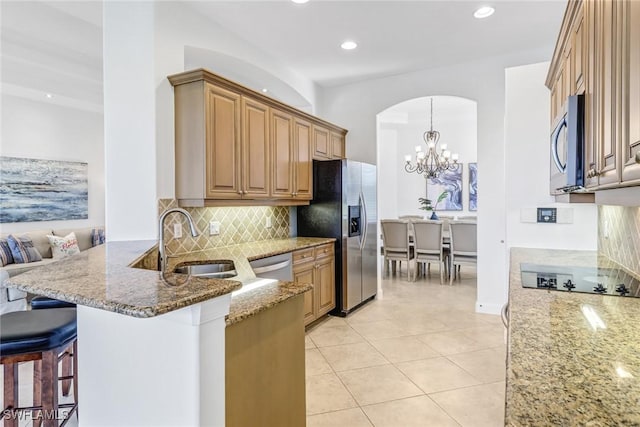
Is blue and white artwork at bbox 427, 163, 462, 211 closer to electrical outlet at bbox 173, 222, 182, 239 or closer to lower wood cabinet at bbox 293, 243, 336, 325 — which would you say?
lower wood cabinet at bbox 293, 243, 336, 325

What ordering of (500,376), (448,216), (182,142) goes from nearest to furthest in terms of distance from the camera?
(500,376) < (182,142) < (448,216)

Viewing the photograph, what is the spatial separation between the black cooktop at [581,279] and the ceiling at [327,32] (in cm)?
231

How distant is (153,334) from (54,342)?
80 cm

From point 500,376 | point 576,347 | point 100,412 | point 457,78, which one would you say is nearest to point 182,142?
point 100,412

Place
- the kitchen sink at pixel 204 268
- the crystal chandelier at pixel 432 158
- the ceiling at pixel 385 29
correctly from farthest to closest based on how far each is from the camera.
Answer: the crystal chandelier at pixel 432 158 → the ceiling at pixel 385 29 → the kitchen sink at pixel 204 268

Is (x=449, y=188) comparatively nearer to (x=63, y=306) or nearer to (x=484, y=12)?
(x=484, y=12)

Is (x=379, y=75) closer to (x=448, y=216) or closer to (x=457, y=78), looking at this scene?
(x=457, y=78)

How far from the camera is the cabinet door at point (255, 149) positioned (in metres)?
3.15

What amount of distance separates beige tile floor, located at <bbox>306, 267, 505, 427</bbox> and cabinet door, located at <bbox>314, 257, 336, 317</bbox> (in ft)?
0.59

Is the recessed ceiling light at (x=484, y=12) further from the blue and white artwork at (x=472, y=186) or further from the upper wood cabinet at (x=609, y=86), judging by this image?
the blue and white artwork at (x=472, y=186)

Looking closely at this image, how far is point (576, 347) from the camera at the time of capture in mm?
979

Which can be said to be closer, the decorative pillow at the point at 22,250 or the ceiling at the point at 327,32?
the ceiling at the point at 327,32

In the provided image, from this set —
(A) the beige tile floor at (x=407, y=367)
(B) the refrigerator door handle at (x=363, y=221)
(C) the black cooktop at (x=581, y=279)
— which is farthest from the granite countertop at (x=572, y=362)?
(B) the refrigerator door handle at (x=363, y=221)

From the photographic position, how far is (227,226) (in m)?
3.45
